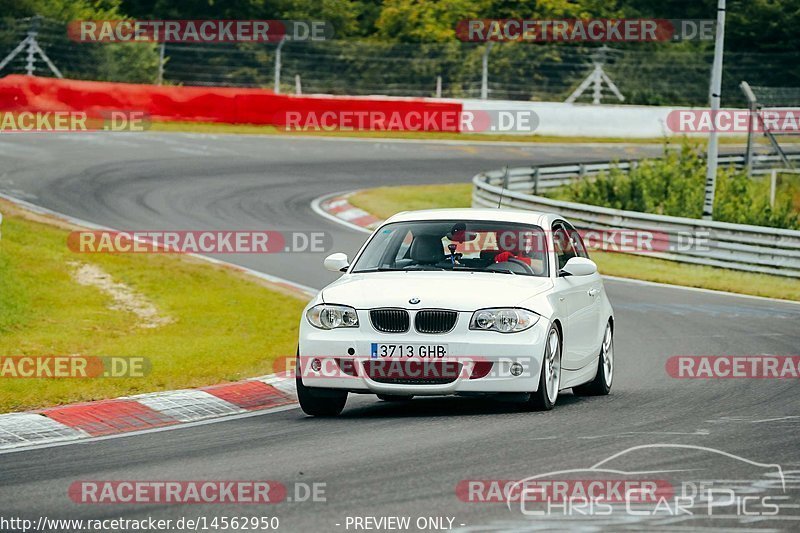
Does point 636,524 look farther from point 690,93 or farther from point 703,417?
point 690,93

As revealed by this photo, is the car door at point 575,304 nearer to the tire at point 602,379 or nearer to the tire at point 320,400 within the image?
the tire at point 602,379

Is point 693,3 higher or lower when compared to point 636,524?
higher

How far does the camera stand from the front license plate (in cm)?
1020

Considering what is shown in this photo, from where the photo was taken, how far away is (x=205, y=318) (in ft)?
55.0

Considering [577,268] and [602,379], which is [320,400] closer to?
[577,268]

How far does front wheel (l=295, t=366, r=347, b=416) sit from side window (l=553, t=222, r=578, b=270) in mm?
2176

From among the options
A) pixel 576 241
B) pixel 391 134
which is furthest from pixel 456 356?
pixel 391 134

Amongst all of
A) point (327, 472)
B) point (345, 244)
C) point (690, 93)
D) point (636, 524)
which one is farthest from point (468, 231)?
point (690, 93)

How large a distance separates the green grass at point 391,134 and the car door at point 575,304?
2898cm

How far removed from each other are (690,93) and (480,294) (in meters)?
37.0

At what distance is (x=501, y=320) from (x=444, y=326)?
1.34ft

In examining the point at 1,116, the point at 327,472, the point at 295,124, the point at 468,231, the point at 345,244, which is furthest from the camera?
the point at 295,124

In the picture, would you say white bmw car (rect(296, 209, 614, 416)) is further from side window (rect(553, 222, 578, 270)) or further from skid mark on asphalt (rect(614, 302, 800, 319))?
skid mark on asphalt (rect(614, 302, 800, 319))

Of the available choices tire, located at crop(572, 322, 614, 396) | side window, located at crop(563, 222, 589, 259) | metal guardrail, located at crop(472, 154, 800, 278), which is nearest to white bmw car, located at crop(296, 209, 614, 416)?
tire, located at crop(572, 322, 614, 396)
